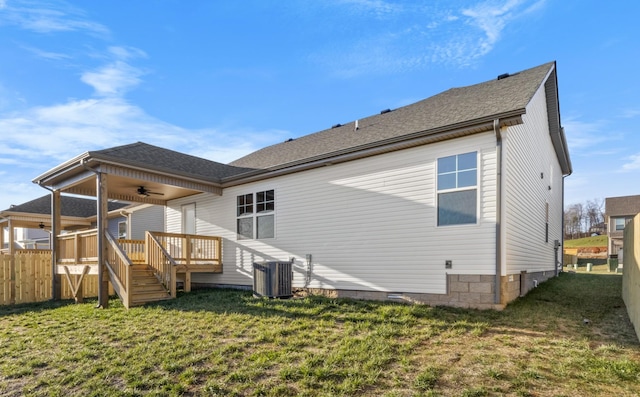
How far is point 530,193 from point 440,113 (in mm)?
3369

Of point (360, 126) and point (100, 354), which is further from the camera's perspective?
point (360, 126)

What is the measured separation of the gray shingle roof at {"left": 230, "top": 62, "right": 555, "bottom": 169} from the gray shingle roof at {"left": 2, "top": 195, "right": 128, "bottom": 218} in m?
11.4

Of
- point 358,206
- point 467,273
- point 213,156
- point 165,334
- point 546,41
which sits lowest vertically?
point 165,334

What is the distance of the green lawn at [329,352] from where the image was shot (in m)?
3.76

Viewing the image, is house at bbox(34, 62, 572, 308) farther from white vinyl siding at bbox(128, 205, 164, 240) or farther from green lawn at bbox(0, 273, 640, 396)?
white vinyl siding at bbox(128, 205, 164, 240)

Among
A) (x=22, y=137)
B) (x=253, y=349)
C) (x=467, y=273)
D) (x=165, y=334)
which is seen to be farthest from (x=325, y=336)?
(x=22, y=137)

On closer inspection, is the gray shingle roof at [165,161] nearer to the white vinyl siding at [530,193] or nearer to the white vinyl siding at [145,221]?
the white vinyl siding at [145,221]

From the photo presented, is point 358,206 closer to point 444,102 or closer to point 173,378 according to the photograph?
point 444,102

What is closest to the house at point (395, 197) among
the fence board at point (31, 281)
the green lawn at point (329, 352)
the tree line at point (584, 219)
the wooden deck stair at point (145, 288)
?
the wooden deck stair at point (145, 288)

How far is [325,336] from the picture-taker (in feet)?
17.5

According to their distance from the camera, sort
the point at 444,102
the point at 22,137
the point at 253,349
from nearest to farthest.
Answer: the point at 253,349 < the point at 444,102 < the point at 22,137

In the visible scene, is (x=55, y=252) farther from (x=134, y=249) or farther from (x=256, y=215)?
(x=256, y=215)

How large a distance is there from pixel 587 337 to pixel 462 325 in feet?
5.48

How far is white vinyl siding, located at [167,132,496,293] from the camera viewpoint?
A: 22.5 ft
